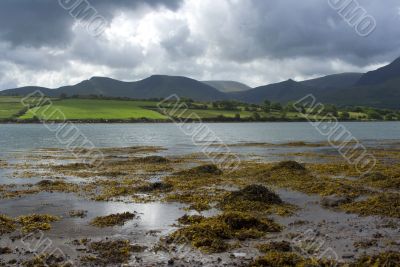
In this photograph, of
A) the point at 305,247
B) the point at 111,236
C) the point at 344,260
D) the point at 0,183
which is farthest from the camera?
the point at 0,183

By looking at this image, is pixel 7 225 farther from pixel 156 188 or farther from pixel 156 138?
pixel 156 138

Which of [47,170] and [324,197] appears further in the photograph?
[47,170]

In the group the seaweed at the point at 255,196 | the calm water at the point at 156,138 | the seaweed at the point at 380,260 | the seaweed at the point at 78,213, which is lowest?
the seaweed at the point at 78,213

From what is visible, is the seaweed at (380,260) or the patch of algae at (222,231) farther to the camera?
the patch of algae at (222,231)

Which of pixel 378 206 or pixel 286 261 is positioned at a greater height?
pixel 378 206

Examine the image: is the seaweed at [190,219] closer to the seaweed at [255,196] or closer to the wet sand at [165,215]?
the wet sand at [165,215]

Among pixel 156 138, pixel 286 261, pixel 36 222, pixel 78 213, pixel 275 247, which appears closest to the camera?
pixel 286 261

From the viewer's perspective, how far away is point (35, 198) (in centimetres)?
2961

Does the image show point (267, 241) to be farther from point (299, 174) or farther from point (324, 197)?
point (299, 174)

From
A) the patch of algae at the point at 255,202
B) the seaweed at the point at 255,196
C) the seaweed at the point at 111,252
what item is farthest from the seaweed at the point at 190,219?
the seaweed at the point at 255,196

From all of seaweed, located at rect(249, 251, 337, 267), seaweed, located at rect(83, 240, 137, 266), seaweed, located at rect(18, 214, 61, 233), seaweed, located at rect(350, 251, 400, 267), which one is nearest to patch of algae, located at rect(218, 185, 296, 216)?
seaweed, located at rect(249, 251, 337, 267)

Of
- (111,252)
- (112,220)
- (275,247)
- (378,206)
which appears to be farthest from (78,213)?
(378,206)

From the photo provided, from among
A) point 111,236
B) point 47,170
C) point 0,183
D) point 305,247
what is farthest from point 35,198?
point 305,247

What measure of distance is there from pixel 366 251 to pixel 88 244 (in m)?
11.4
